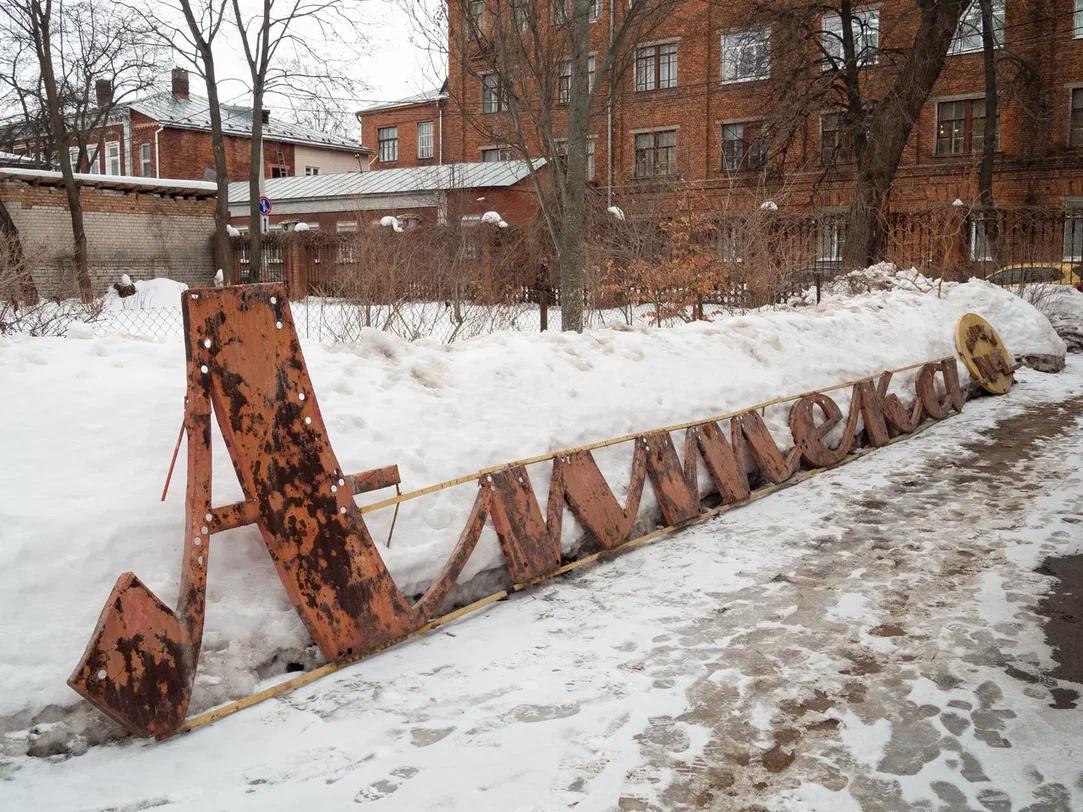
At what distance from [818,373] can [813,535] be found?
2801mm

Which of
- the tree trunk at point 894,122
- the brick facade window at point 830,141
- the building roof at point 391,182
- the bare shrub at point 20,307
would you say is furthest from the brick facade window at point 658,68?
the bare shrub at point 20,307

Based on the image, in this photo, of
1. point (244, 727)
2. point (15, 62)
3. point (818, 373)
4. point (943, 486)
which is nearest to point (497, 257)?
point (818, 373)

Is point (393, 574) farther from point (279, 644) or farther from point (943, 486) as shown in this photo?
point (943, 486)

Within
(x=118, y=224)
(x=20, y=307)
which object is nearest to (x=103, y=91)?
(x=118, y=224)

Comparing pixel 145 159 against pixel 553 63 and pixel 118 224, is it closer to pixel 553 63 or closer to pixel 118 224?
pixel 118 224

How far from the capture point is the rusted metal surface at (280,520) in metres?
3.22

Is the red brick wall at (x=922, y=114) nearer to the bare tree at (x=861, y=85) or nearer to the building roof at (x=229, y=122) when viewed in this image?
the bare tree at (x=861, y=85)

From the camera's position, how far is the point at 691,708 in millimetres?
3520

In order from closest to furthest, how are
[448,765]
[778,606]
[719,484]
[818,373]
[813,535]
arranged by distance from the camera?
[448,765], [778,606], [813,535], [719,484], [818,373]

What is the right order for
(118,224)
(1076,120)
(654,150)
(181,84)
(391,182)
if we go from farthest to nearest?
(181,84) < (654,150) < (391,182) < (1076,120) < (118,224)

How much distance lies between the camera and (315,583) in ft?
12.7

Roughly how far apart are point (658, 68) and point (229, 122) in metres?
22.4

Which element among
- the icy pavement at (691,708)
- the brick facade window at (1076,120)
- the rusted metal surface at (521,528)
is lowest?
the icy pavement at (691,708)

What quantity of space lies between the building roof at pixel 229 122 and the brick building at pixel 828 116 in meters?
14.7
